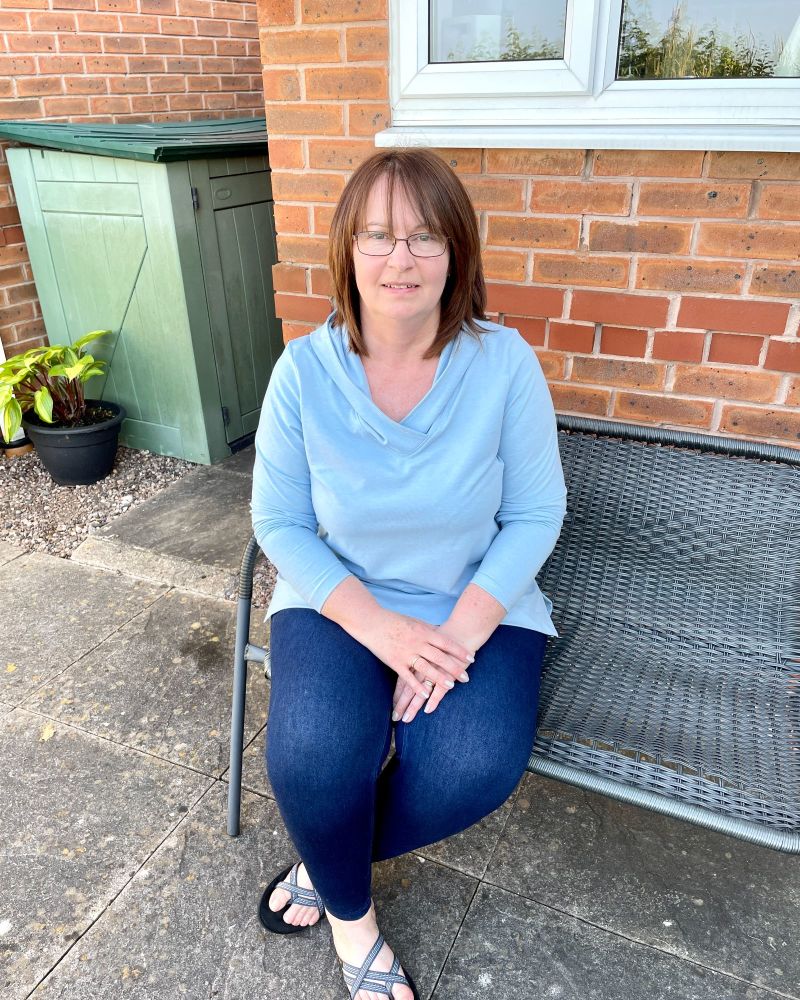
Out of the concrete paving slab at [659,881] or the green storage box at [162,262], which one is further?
the green storage box at [162,262]

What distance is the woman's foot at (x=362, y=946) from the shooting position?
1.55m

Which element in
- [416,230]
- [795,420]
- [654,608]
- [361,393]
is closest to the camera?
[416,230]

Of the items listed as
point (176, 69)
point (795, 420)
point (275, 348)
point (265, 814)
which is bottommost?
point (265, 814)

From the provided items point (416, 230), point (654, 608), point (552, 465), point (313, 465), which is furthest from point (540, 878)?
point (416, 230)

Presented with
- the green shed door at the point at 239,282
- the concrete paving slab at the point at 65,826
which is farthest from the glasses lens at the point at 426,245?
the green shed door at the point at 239,282

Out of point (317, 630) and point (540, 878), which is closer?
point (317, 630)

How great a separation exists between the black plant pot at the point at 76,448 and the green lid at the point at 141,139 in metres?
1.18

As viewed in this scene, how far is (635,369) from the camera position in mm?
2172

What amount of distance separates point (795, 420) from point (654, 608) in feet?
2.12

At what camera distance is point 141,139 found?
3.38 m

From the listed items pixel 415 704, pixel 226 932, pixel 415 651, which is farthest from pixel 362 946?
pixel 415 651

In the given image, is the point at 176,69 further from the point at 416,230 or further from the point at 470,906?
the point at 470,906

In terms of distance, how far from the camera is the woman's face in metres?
1.49

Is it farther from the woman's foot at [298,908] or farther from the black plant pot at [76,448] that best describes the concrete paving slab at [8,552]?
the woman's foot at [298,908]
